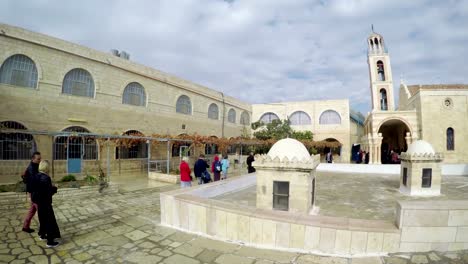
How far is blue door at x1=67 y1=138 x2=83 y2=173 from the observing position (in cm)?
1344

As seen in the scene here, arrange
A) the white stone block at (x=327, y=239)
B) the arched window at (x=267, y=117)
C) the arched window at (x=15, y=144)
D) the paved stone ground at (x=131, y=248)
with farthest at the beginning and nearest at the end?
the arched window at (x=267, y=117) < the arched window at (x=15, y=144) < the white stone block at (x=327, y=239) < the paved stone ground at (x=131, y=248)

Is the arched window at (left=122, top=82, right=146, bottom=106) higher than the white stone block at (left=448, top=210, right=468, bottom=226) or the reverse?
higher

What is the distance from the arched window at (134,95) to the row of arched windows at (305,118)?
65.2 feet

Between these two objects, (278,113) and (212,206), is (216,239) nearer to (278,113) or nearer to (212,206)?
(212,206)

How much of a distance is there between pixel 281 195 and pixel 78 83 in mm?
15203

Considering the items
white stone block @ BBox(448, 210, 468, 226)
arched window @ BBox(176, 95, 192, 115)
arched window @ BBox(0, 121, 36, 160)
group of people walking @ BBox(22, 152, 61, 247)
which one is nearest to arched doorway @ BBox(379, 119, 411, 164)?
arched window @ BBox(176, 95, 192, 115)

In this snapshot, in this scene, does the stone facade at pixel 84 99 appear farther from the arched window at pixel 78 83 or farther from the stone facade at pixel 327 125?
the stone facade at pixel 327 125

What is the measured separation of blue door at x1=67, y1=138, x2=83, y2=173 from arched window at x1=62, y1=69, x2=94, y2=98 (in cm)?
310

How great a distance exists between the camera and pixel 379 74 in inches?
1030

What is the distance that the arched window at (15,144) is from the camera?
454 inches

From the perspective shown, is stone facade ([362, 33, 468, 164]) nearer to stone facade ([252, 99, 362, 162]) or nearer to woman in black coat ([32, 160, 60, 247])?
stone facade ([252, 99, 362, 162])

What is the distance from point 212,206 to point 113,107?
1496 centimetres

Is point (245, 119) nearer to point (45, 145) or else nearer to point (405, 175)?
point (45, 145)

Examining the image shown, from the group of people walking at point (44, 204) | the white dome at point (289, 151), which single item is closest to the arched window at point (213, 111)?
the white dome at point (289, 151)
